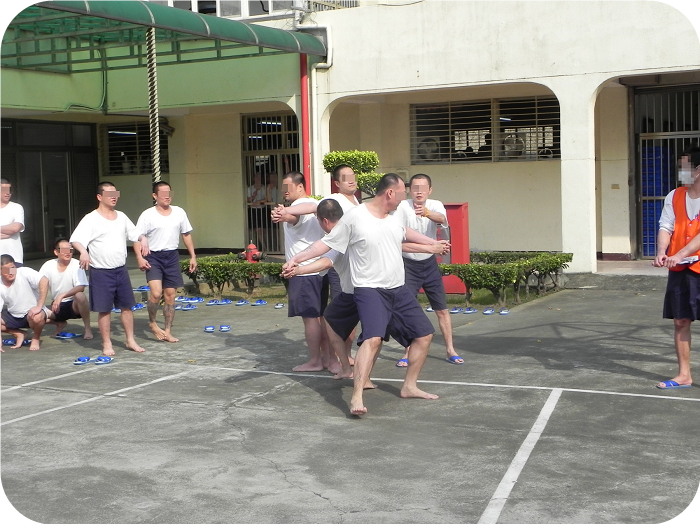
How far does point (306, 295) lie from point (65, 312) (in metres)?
3.71

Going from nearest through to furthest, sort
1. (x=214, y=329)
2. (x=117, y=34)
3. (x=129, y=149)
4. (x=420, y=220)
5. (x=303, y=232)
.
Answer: (x=303, y=232)
(x=420, y=220)
(x=214, y=329)
(x=117, y=34)
(x=129, y=149)

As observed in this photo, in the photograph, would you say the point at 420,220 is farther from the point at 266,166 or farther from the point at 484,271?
the point at 266,166

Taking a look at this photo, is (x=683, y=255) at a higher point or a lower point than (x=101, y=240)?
lower

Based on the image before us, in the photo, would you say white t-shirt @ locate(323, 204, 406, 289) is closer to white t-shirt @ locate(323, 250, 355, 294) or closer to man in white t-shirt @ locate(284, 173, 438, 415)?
man in white t-shirt @ locate(284, 173, 438, 415)

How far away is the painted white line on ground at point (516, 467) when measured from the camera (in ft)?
16.1

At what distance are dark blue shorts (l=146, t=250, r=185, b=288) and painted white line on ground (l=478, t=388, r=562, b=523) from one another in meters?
4.69

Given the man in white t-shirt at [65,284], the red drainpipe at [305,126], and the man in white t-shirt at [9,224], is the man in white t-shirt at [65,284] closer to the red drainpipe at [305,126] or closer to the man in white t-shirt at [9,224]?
the man in white t-shirt at [9,224]

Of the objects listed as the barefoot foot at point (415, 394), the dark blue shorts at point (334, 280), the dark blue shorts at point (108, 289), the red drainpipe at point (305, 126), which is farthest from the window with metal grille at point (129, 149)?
the barefoot foot at point (415, 394)

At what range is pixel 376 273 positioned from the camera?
7090mm

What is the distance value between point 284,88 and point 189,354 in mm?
7969

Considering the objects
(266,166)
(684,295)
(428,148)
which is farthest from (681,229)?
(266,166)

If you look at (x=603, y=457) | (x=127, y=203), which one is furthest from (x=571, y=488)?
(x=127, y=203)

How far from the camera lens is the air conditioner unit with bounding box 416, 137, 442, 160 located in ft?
60.6

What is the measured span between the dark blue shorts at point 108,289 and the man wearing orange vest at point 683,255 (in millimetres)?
5199
